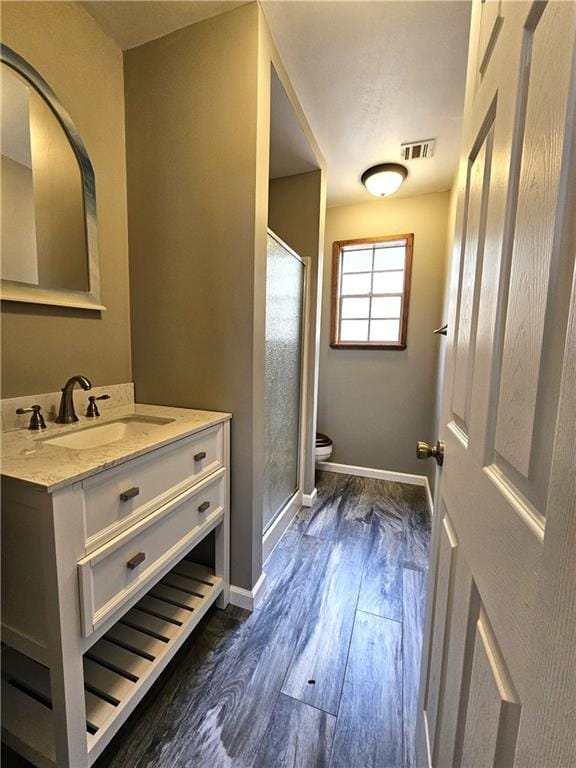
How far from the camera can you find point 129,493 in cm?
94

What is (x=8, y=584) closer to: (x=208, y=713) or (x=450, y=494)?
(x=208, y=713)

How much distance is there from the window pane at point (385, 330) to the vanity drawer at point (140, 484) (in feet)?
7.05

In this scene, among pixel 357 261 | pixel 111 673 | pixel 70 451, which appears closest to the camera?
pixel 70 451

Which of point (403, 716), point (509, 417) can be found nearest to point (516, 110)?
point (509, 417)

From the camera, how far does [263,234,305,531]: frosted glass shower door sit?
1790 millimetres

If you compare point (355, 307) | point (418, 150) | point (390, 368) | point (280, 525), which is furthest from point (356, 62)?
point (280, 525)

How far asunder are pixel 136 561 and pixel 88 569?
0.18 meters

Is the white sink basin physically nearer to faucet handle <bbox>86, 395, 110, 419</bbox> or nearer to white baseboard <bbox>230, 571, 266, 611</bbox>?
faucet handle <bbox>86, 395, 110, 419</bbox>

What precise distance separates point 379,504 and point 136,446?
2.21 m

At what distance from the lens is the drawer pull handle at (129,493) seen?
922 millimetres

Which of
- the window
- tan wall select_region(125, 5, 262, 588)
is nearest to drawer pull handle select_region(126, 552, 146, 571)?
tan wall select_region(125, 5, 262, 588)

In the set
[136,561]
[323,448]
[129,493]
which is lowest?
[323,448]

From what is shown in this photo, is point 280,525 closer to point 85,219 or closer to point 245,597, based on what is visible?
point 245,597

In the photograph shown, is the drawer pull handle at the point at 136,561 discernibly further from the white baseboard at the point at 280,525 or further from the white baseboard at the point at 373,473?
the white baseboard at the point at 373,473
